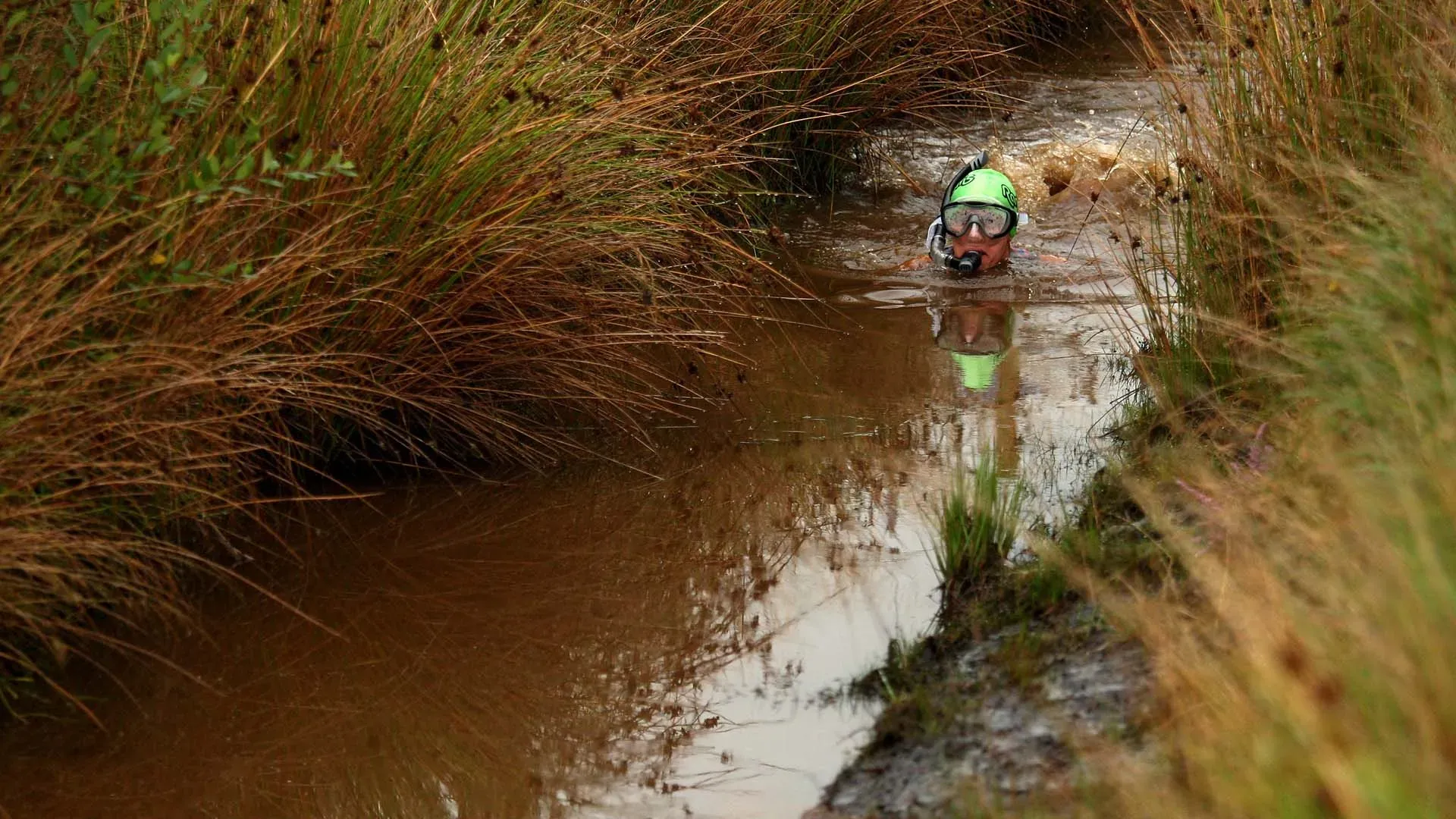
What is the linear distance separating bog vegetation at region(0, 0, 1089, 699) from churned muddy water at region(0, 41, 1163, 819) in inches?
9.2

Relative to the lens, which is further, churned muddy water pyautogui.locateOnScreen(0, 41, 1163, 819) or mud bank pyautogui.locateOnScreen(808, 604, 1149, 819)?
churned muddy water pyautogui.locateOnScreen(0, 41, 1163, 819)

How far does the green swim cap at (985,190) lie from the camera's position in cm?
701

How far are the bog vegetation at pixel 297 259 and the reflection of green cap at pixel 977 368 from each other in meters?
0.94

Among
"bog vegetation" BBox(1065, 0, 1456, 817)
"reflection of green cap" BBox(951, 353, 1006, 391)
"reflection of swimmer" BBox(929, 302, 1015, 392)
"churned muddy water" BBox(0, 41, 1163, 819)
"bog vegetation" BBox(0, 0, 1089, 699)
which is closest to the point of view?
"bog vegetation" BBox(1065, 0, 1456, 817)

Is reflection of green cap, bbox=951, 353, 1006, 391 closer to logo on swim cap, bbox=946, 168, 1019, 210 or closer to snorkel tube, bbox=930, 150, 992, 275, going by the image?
snorkel tube, bbox=930, 150, 992, 275

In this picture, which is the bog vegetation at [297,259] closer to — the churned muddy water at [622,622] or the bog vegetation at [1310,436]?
the churned muddy water at [622,622]

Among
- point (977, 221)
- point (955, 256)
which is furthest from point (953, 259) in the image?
point (977, 221)

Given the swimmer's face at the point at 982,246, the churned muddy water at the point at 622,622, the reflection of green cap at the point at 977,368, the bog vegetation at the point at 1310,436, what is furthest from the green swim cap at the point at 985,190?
the bog vegetation at the point at 1310,436

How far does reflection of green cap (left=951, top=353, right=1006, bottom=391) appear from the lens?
559cm

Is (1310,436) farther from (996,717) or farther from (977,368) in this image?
(977,368)

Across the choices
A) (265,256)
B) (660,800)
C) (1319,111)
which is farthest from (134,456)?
(1319,111)

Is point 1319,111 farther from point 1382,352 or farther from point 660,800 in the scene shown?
point 660,800

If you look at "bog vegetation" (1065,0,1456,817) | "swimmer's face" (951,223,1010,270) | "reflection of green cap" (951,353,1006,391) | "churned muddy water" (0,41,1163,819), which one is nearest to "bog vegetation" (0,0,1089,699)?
"churned muddy water" (0,41,1163,819)

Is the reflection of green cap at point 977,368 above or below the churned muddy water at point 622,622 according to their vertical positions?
above
